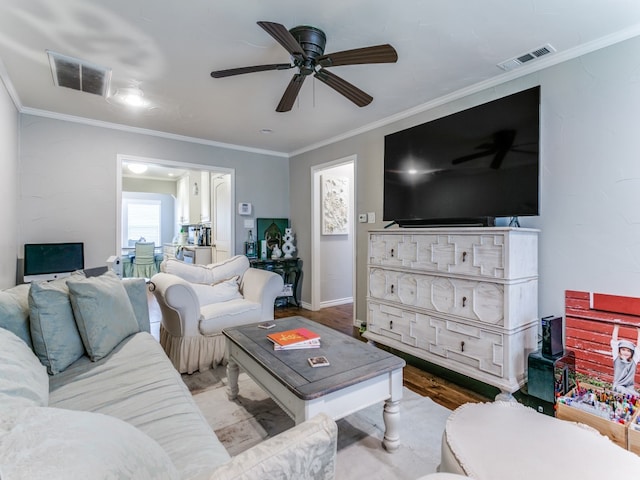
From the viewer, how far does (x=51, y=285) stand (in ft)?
5.74

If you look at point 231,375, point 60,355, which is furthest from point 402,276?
point 60,355

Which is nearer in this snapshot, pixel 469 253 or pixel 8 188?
pixel 469 253

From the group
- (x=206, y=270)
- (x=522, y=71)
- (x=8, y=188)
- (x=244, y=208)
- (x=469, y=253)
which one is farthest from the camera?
(x=244, y=208)

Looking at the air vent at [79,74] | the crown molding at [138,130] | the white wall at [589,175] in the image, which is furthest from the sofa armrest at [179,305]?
the white wall at [589,175]

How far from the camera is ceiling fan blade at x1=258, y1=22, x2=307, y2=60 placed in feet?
5.51

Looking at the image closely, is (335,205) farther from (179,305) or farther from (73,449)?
(73,449)

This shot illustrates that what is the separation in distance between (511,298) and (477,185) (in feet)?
3.02

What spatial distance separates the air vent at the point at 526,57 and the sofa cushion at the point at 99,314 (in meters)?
3.15

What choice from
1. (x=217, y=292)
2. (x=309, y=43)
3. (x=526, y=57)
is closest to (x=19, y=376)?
(x=217, y=292)

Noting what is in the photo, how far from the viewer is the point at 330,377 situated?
1.53 metres

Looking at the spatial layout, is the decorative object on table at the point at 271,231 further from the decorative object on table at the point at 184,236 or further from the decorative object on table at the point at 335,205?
the decorative object on table at the point at 184,236

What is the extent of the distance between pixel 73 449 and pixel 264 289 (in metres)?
2.61

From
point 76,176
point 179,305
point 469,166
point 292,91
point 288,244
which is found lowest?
point 179,305

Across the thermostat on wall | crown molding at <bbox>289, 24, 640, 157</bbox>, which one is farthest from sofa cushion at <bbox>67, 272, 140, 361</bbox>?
crown molding at <bbox>289, 24, 640, 157</bbox>
